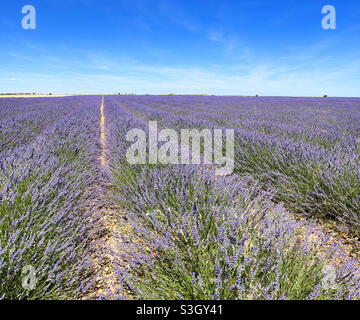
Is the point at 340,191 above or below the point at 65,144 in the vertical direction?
below

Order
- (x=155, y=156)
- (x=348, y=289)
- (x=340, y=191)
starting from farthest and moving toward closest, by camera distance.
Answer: (x=155, y=156) → (x=340, y=191) → (x=348, y=289)

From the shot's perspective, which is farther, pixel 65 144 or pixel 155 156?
pixel 65 144

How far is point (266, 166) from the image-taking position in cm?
278

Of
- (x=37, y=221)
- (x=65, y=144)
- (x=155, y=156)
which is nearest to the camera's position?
(x=37, y=221)

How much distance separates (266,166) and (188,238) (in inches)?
73.7

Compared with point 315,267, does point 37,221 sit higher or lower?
higher
